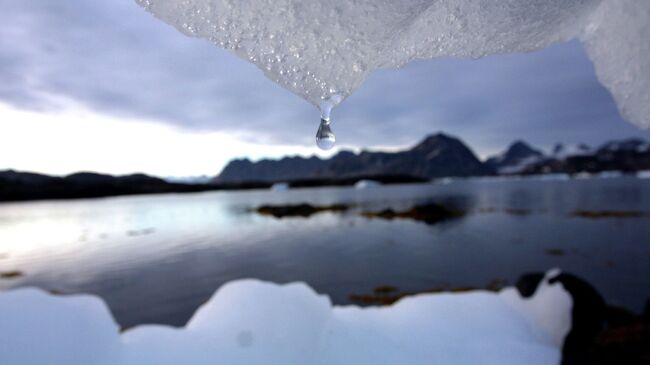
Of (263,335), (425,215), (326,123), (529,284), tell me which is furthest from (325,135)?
(425,215)

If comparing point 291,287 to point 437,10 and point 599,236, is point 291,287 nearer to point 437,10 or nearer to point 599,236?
point 437,10

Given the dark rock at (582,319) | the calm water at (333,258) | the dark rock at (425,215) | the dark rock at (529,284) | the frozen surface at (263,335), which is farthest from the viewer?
the dark rock at (425,215)

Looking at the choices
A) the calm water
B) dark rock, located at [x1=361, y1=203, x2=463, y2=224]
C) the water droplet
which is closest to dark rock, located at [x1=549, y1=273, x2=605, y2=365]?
the calm water

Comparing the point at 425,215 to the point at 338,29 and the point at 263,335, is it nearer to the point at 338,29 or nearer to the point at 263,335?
the point at 263,335

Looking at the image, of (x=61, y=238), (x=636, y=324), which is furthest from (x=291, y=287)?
(x=61, y=238)

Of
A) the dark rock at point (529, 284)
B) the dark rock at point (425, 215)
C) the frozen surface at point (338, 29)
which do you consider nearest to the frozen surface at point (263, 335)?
the dark rock at point (529, 284)

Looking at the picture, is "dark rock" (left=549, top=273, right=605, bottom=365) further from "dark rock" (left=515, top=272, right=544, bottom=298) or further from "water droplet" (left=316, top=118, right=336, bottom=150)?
"water droplet" (left=316, top=118, right=336, bottom=150)

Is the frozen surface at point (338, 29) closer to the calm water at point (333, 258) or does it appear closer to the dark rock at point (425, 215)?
the calm water at point (333, 258)
